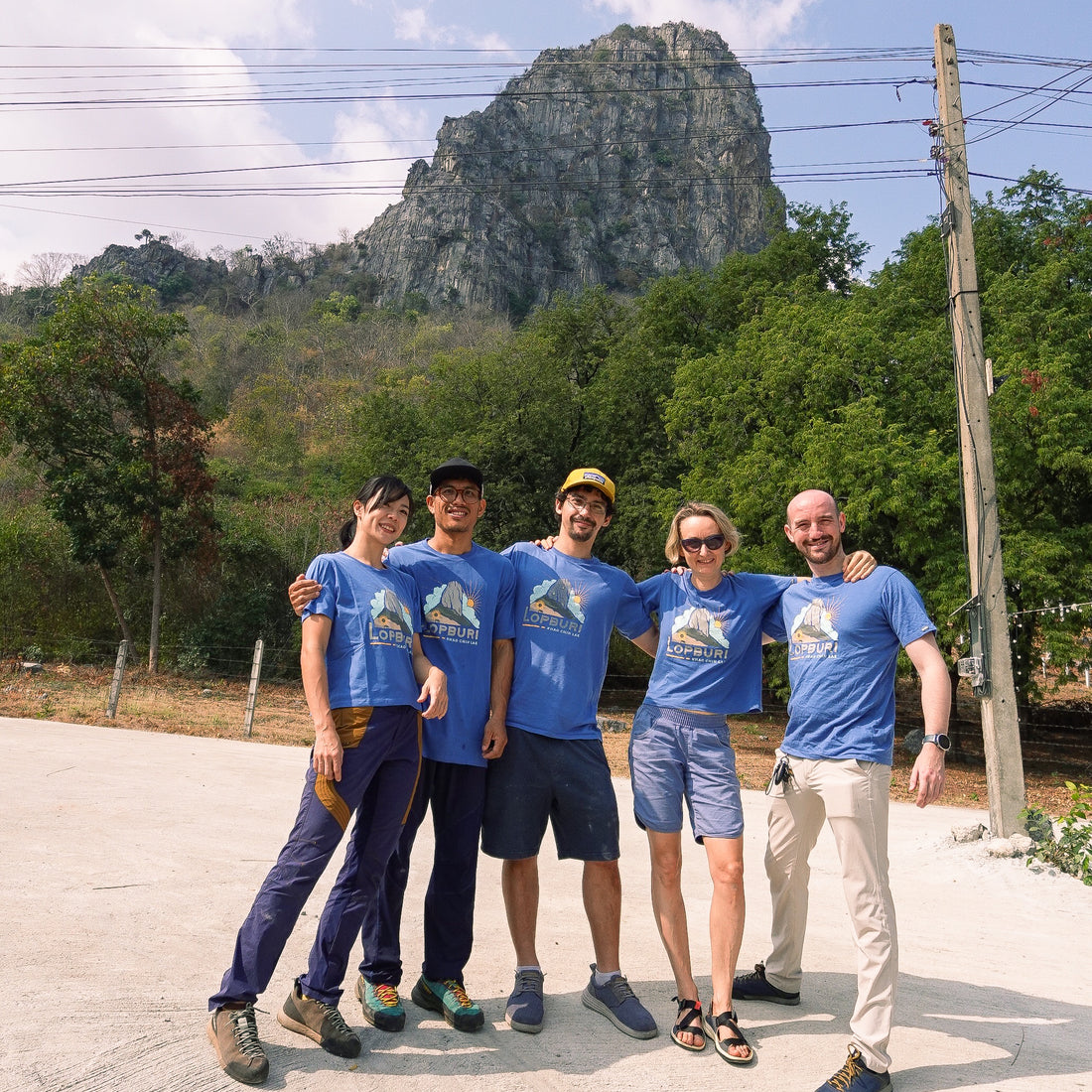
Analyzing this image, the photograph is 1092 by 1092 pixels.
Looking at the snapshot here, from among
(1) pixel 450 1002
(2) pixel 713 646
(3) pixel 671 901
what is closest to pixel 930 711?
(2) pixel 713 646

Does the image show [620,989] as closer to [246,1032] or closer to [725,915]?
[725,915]

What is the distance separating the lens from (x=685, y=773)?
11.7ft

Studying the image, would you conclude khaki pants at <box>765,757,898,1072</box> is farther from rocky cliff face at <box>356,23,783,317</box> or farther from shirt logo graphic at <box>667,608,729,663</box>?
rocky cliff face at <box>356,23,783,317</box>

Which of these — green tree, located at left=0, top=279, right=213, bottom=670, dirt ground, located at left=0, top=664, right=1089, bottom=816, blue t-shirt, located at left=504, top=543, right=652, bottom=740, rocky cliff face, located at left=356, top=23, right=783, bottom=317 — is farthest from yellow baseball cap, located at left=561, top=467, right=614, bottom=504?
rocky cliff face, located at left=356, top=23, right=783, bottom=317

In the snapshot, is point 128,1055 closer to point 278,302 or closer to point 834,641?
point 834,641

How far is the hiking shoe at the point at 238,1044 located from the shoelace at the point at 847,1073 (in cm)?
178

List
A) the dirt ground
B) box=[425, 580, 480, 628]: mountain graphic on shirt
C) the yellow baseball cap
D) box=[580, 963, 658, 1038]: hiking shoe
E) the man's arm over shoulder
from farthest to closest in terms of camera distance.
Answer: the dirt ground < the yellow baseball cap < box=[425, 580, 480, 628]: mountain graphic on shirt < box=[580, 963, 658, 1038]: hiking shoe < the man's arm over shoulder

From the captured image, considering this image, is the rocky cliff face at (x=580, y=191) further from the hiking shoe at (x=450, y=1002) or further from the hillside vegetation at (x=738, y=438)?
the hiking shoe at (x=450, y=1002)

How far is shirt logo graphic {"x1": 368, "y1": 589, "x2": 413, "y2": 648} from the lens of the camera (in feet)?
10.6

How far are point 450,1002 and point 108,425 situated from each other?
20.5 m

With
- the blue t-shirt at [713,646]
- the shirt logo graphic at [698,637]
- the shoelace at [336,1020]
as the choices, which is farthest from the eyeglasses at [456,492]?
the shoelace at [336,1020]

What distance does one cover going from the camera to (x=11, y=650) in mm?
21219

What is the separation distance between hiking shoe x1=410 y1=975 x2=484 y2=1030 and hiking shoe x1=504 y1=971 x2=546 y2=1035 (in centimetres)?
12

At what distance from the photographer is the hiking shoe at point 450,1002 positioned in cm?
320
